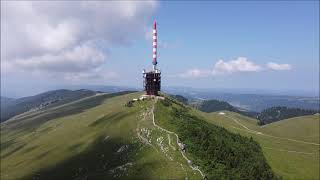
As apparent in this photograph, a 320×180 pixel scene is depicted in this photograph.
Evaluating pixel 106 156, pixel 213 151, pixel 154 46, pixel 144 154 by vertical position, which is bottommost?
pixel 106 156

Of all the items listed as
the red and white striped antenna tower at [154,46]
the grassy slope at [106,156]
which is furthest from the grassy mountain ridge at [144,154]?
the red and white striped antenna tower at [154,46]

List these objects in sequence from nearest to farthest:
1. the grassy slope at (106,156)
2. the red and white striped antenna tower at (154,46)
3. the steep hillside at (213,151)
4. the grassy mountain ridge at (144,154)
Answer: the grassy slope at (106,156), the steep hillside at (213,151), the grassy mountain ridge at (144,154), the red and white striped antenna tower at (154,46)

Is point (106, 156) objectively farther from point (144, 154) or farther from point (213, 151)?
point (213, 151)

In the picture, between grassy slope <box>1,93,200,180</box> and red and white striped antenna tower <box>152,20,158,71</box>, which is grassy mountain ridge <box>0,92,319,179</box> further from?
red and white striped antenna tower <box>152,20,158,71</box>

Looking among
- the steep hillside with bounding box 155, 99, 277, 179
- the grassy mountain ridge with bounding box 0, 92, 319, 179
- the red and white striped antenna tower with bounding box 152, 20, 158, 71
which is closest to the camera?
the steep hillside with bounding box 155, 99, 277, 179

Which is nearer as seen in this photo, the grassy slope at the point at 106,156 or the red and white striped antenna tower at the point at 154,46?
the grassy slope at the point at 106,156

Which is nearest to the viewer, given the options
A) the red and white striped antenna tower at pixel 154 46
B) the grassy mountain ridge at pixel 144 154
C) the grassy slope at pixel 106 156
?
the grassy slope at pixel 106 156

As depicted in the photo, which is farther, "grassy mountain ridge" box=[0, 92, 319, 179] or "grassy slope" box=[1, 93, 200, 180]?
"grassy mountain ridge" box=[0, 92, 319, 179]

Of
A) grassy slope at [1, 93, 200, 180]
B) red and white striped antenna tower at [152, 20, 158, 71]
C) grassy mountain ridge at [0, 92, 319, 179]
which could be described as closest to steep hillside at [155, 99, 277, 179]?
grassy mountain ridge at [0, 92, 319, 179]

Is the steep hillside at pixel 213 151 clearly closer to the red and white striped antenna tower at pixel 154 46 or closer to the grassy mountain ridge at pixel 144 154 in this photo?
the grassy mountain ridge at pixel 144 154

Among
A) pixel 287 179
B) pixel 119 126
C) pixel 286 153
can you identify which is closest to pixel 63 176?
pixel 119 126

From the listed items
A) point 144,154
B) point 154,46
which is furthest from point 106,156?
point 154,46
